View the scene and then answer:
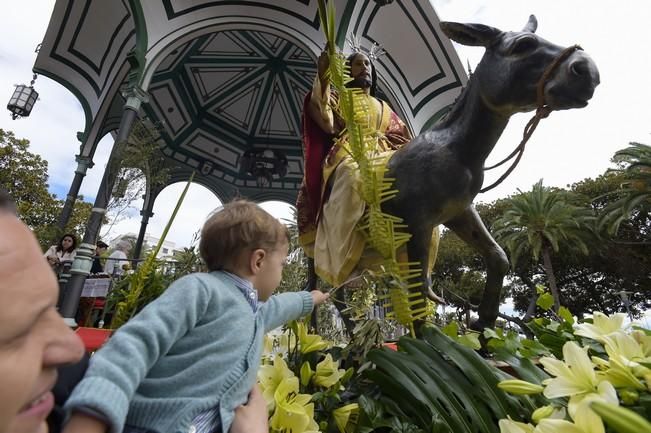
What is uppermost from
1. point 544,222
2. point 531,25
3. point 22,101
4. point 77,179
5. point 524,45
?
point 544,222

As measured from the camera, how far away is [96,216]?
6.06m

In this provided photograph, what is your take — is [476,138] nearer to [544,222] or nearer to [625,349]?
[625,349]

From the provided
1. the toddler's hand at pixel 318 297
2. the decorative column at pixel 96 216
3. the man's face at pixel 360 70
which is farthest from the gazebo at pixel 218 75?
the toddler's hand at pixel 318 297

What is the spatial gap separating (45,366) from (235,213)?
0.73 m

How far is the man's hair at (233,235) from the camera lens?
108 centimetres

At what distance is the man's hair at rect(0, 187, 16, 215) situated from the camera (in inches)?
15.8

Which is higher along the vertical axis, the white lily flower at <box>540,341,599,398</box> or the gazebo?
the gazebo

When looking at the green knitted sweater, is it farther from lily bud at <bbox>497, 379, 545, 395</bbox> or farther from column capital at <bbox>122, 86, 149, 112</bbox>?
column capital at <bbox>122, 86, 149, 112</bbox>

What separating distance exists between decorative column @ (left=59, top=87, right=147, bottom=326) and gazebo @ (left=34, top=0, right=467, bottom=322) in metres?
0.02

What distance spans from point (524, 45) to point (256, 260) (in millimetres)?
1210

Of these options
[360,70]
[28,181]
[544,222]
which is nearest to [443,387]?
[360,70]

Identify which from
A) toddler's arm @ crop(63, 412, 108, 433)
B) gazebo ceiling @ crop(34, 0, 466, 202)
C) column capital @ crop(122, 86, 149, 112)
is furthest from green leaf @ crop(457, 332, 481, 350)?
column capital @ crop(122, 86, 149, 112)

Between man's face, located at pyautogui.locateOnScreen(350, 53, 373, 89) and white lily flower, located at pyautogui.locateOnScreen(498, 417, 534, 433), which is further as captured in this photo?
man's face, located at pyautogui.locateOnScreen(350, 53, 373, 89)

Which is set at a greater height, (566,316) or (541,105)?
(541,105)
